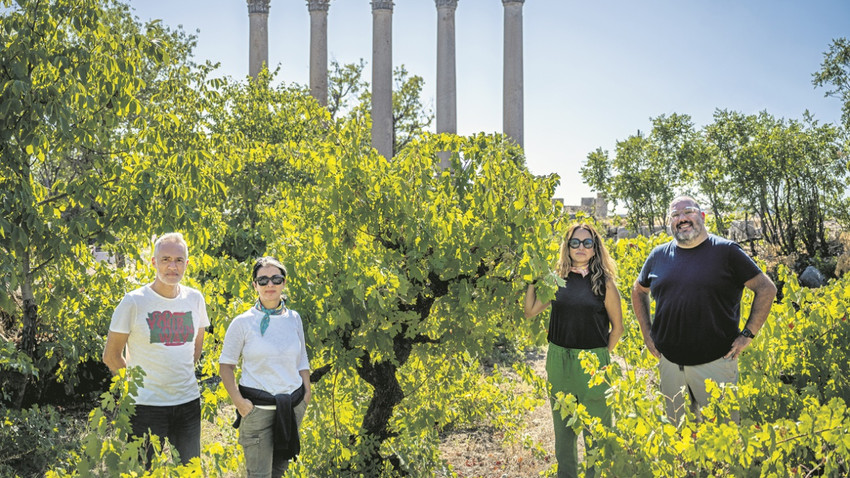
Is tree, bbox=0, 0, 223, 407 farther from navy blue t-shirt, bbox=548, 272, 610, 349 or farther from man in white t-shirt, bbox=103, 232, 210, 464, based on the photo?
navy blue t-shirt, bbox=548, 272, 610, 349

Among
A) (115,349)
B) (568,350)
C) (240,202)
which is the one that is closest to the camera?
(115,349)

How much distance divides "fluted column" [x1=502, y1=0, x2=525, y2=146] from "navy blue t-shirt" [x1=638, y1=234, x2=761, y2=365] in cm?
2185

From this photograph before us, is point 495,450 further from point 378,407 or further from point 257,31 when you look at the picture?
point 257,31

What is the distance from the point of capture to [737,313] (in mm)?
4523

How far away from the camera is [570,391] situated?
4555 millimetres

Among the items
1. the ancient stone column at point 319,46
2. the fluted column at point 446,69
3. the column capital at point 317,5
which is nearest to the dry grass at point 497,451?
the fluted column at point 446,69

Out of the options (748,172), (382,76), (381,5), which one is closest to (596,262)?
(748,172)

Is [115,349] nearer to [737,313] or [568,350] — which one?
[568,350]

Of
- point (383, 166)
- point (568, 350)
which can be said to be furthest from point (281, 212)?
point (568, 350)

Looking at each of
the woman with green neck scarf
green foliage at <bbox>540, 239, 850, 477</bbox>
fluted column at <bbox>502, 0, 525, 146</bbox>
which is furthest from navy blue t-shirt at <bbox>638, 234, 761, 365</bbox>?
fluted column at <bbox>502, 0, 525, 146</bbox>

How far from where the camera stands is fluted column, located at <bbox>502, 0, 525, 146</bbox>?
26125 millimetres

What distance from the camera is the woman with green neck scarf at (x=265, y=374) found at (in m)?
3.87

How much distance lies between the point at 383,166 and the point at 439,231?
54 centimetres

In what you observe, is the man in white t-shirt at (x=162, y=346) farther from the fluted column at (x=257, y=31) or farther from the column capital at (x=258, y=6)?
the column capital at (x=258, y=6)
